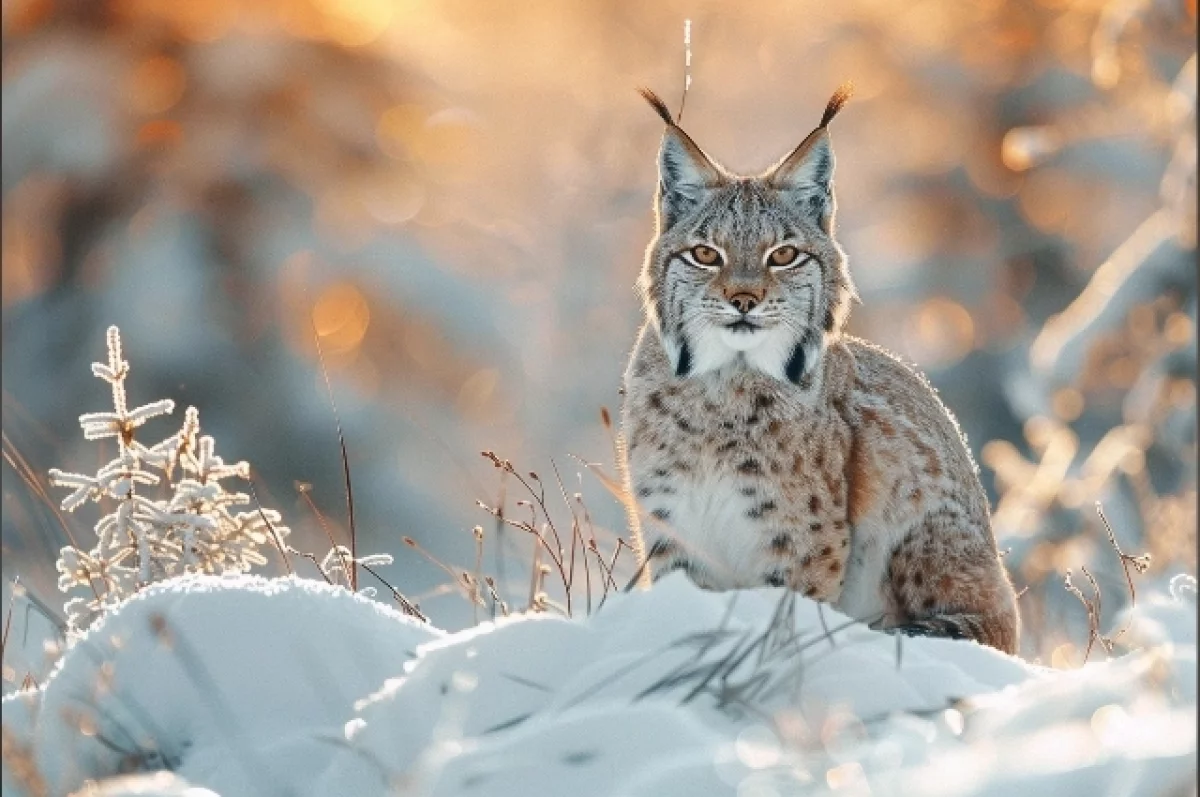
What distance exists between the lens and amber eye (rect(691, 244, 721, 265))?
4828 millimetres

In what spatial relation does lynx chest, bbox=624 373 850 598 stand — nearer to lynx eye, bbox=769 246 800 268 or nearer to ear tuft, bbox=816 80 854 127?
lynx eye, bbox=769 246 800 268

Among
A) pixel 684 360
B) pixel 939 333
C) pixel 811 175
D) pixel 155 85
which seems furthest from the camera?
pixel 939 333

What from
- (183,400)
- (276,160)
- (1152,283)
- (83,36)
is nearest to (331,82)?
(276,160)

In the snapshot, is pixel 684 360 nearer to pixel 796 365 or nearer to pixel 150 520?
pixel 796 365

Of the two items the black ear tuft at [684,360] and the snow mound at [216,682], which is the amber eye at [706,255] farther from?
the snow mound at [216,682]

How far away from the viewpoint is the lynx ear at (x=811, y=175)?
16.2 feet

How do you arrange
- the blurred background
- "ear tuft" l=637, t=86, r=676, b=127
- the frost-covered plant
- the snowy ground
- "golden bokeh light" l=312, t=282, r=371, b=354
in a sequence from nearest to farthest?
the snowy ground → the frost-covered plant → "ear tuft" l=637, t=86, r=676, b=127 → the blurred background → "golden bokeh light" l=312, t=282, r=371, b=354

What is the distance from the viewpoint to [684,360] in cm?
487

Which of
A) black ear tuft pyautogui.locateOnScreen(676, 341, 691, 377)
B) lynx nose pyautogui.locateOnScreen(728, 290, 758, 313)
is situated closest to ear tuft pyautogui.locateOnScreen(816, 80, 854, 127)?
lynx nose pyautogui.locateOnScreen(728, 290, 758, 313)

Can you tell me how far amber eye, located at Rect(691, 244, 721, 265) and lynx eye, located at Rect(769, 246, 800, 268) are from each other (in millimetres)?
154

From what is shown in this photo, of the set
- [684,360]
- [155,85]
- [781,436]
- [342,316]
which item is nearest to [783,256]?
[684,360]

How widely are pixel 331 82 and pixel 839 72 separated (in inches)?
241

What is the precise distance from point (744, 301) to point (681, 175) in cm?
52

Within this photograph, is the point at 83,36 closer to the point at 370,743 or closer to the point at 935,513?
the point at 935,513
